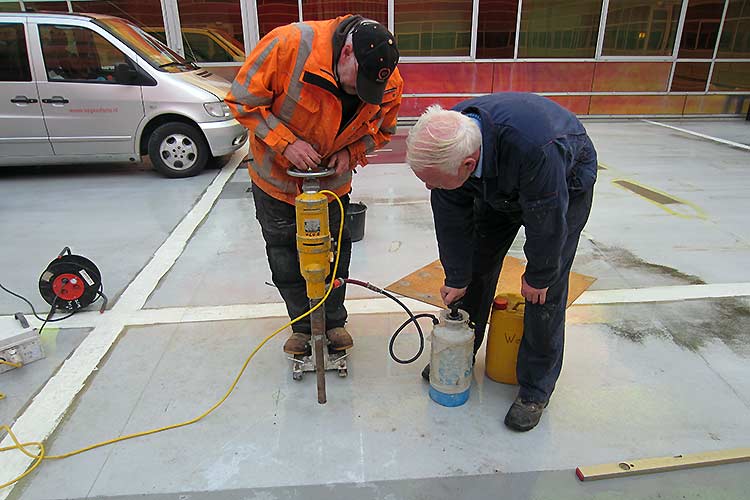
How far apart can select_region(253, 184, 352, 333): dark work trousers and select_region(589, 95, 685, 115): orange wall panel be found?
8689mm

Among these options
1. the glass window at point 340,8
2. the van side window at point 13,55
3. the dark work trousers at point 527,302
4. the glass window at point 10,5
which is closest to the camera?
the dark work trousers at point 527,302

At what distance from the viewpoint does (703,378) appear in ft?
8.16

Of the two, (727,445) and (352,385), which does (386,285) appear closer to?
(352,385)

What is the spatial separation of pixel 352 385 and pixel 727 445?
161cm

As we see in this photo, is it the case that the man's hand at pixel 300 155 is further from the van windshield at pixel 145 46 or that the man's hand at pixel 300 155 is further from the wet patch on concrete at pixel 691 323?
the van windshield at pixel 145 46

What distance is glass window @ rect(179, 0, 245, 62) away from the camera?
8.80 m

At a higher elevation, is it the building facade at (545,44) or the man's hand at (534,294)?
the building facade at (545,44)

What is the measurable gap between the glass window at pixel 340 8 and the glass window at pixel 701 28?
5.64 m

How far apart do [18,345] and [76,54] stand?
13.6 feet

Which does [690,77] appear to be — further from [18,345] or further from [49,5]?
[49,5]

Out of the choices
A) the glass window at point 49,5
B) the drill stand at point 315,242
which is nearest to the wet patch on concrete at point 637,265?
the drill stand at point 315,242

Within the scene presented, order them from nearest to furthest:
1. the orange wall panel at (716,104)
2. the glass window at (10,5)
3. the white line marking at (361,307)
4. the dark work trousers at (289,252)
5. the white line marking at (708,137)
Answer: the dark work trousers at (289,252)
the white line marking at (361,307)
the white line marking at (708,137)
the glass window at (10,5)
the orange wall panel at (716,104)

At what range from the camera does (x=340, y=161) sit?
2273 mm

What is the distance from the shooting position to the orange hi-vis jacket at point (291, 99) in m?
2.02
